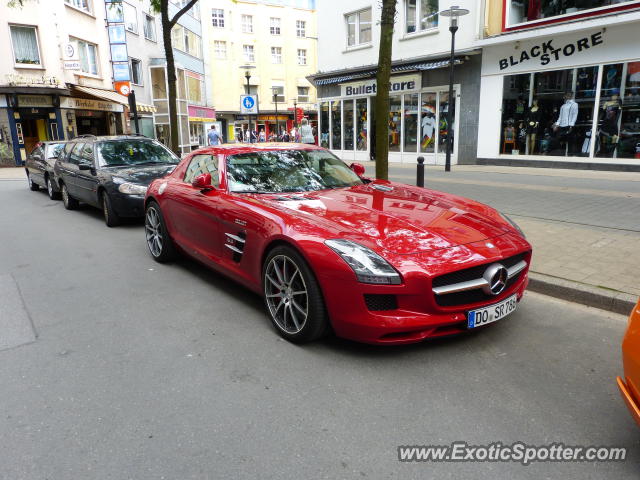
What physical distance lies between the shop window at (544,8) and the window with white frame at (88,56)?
2187 cm

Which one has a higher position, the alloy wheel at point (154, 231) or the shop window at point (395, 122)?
the shop window at point (395, 122)

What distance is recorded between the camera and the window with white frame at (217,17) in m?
47.9

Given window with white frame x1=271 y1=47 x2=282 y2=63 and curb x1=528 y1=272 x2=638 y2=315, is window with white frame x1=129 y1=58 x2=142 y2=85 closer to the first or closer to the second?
window with white frame x1=271 y1=47 x2=282 y2=63

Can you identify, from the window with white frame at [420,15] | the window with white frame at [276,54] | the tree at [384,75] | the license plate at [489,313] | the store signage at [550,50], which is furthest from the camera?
the window with white frame at [276,54]

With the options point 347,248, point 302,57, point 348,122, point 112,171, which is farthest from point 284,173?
point 302,57

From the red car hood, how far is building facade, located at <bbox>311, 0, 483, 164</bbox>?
1120 cm

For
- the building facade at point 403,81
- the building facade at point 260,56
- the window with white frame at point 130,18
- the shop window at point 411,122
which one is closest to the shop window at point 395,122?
the building facade at point 403,81

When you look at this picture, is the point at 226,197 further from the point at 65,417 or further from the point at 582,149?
the point at 582,149

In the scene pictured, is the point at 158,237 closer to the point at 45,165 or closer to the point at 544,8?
the point at 45,165

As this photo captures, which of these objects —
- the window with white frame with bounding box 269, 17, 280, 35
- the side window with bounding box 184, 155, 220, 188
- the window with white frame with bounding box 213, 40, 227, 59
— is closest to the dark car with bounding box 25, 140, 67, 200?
the side window with bounding box 184, 155, 220, 188

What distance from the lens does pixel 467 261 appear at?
3250 mm

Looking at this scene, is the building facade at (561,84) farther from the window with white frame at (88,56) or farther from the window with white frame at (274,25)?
the window with white frame at (274,25)

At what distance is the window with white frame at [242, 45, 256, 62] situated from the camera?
49562 mm

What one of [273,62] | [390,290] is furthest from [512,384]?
[273,62]
